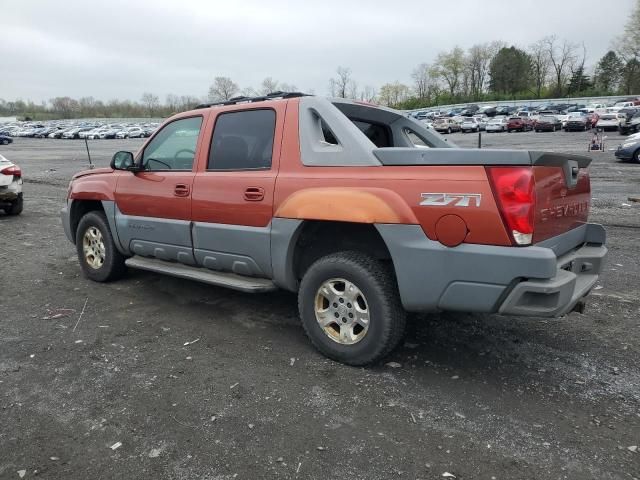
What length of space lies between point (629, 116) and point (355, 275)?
38.7 meters

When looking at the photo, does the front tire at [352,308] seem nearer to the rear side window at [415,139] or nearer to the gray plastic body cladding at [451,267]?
the gray plastic body cladding at [451,267]

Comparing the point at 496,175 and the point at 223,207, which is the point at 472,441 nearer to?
the point at 496,175

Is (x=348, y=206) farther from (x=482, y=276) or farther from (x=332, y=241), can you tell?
(x=482, y=276)

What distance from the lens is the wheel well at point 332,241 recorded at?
353 centimetres

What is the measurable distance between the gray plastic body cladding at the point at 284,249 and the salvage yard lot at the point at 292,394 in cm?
54

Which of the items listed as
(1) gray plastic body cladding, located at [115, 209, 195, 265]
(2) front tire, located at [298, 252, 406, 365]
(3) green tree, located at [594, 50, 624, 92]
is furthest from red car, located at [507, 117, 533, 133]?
(3) green tree, located at [594, 50, 624, 92]

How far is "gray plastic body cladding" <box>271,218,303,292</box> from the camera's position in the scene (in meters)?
3.68

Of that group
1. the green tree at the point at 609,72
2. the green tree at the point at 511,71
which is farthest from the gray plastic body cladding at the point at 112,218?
the green tree at the point at 511,71

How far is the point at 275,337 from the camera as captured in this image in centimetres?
410

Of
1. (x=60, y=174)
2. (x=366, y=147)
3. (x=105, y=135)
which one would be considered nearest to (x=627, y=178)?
(x=366, y=147)

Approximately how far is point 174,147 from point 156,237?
0.88 m

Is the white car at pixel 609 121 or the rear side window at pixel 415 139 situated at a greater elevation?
the white car at pixel 609 121

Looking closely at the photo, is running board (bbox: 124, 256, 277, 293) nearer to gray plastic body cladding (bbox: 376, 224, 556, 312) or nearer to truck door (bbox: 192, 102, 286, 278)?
truck door (bbox: 192, 102, 286, 278)

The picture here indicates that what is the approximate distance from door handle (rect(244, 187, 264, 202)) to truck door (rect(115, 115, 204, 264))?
2.34 ft
